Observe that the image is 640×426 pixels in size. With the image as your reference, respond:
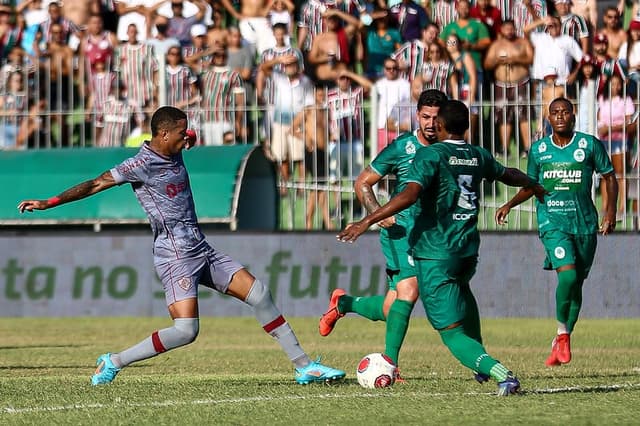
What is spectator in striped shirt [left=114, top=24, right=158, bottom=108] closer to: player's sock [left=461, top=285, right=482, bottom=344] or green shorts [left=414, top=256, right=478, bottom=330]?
player's sock [left=461, top=285, right=482, bottom=344]

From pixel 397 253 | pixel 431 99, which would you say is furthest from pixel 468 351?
pixel 431 99

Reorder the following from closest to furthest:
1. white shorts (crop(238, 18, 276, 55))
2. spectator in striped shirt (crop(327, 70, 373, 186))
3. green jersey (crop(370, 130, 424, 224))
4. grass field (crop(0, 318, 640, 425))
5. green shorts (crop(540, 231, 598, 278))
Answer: grass field (crop(0, 318, 640, 425)) → green jersey (crop(370, 130, 424, 224)) → green shorts (crop(540, 231, 598, 278)) → spectator in striped shirt (crop(327, 70, 373, 186)) → white shorts (crop(238, 18, 276, 55))

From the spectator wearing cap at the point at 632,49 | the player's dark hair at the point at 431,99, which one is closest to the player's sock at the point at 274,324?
the player's dark hair at the point at 431,99

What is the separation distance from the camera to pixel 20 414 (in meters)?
8.66

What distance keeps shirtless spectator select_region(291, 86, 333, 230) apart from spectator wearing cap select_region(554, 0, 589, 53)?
11.4 ft

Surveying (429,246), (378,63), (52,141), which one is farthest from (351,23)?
(429,246)

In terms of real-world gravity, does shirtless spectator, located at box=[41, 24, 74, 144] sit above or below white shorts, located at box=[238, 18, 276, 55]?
below

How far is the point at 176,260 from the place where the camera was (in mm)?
10203

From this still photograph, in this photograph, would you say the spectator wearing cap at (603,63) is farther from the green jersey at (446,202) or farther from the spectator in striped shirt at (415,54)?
the green jersey at (446,202)

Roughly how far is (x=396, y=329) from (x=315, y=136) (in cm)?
913

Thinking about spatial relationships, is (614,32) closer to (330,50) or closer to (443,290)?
(330,50)

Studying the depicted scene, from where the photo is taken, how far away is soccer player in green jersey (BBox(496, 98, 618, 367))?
42.1 ft

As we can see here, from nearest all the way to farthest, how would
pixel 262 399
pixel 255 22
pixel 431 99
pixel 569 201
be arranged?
pixel 262 399 → pixel 431 99 → pixel 569 201 → pixel 255 22

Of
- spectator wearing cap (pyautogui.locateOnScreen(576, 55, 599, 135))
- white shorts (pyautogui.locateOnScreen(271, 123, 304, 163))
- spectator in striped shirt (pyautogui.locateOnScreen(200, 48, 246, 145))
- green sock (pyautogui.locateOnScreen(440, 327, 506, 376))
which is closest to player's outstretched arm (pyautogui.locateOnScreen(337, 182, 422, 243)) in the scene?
green sock (pyautogui.locateOnScreen(440, 327, 506, 376))
